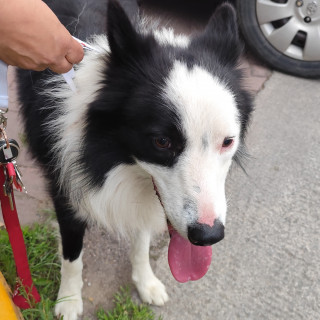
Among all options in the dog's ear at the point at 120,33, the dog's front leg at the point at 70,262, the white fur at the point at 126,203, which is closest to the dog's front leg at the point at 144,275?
the white fur at the point at 126,203

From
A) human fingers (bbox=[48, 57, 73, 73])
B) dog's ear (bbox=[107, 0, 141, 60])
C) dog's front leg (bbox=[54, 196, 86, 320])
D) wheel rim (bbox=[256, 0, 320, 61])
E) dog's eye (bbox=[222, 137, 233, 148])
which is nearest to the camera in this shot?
human fingers (bbox=[48, 57, 73, 73])

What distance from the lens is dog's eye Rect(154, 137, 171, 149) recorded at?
1.54 meters

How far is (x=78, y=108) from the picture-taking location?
1.77m

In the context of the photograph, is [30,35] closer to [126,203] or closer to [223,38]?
[223,38]

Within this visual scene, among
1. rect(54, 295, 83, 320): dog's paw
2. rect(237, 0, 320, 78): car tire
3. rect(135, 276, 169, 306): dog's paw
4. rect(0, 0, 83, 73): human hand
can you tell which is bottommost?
rect(54, 295, 83, 320): dog's paw

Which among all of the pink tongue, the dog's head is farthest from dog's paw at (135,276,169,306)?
the dog's head

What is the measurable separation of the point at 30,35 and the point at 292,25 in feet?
9.95

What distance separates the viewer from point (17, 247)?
1.88 meters

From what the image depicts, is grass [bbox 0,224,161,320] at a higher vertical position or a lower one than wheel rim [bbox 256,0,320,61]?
lower

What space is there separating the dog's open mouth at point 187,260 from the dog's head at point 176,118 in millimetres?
316

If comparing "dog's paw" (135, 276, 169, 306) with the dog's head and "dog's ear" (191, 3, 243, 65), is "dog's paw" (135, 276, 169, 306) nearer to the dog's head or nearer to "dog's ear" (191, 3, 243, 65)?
the dog's head

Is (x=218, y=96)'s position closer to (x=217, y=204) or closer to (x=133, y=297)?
(x=217, y=204)

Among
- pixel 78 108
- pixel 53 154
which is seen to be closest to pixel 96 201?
pixel 53 154

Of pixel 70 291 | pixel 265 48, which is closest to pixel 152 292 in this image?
pixel 70 291
